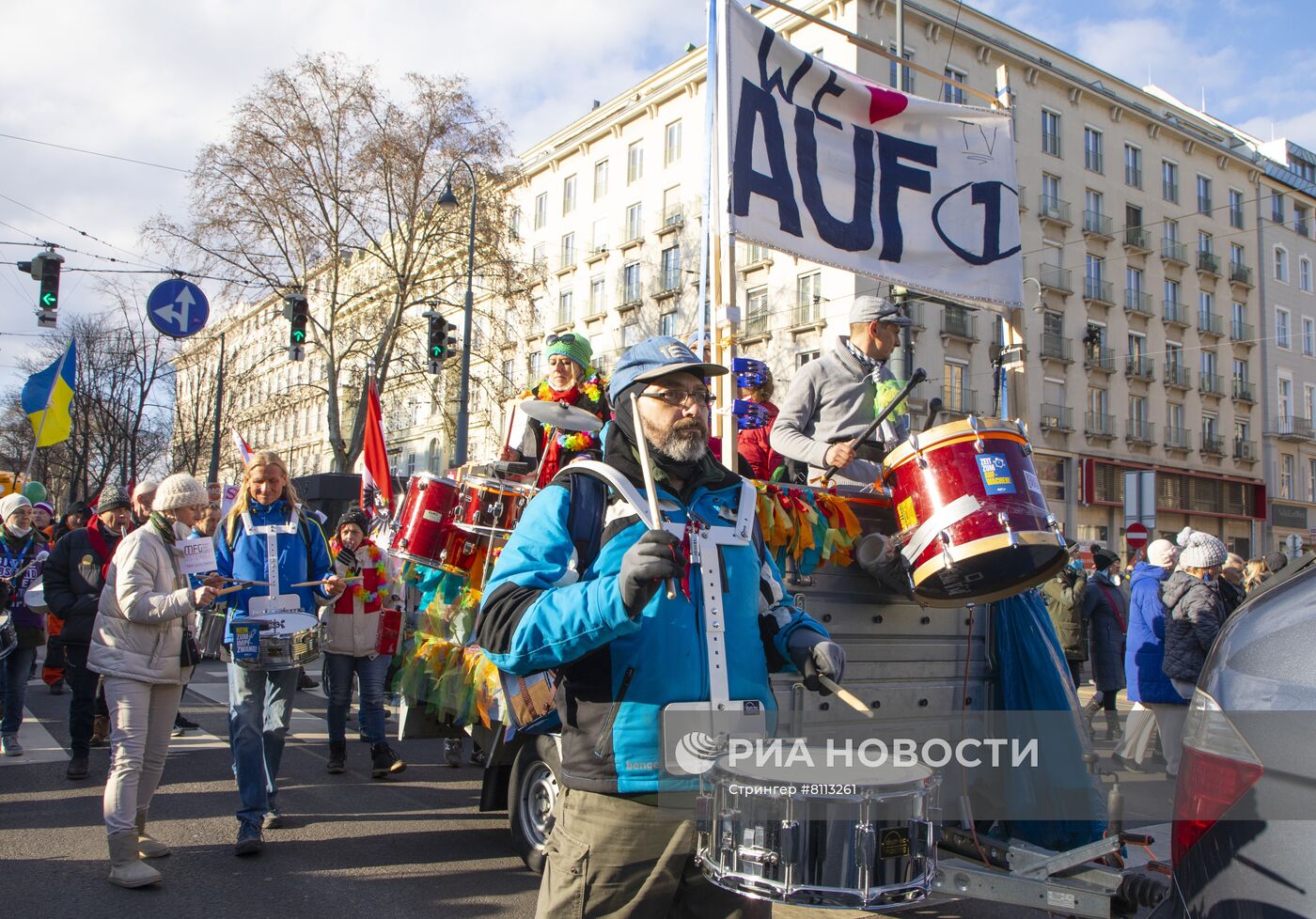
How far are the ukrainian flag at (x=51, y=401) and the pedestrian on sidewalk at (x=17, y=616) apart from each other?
6.71 metres

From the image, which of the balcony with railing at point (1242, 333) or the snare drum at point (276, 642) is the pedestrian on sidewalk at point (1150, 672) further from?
the balcony with railing at point (1242, 333)

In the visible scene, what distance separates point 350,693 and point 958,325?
99.8 feet

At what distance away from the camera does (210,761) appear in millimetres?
7801

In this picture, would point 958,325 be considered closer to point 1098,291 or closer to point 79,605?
point 1098,291

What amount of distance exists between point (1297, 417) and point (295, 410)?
4267 centimetres

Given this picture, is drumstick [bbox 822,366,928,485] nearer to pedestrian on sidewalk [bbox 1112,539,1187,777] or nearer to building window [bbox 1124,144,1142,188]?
Answer: pedestrian on sidewalk [bbox 1112,539,1187,777]

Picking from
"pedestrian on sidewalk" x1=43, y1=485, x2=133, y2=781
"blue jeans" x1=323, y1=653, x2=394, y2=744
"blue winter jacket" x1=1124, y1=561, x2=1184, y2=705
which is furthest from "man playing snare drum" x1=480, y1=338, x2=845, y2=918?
"blue winter jacket" x1=1124, y1=561, x2=1184, y2=705

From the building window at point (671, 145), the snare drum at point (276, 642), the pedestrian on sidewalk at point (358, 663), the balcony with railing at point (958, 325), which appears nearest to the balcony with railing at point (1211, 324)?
the balcony with railing at point (958, 325)

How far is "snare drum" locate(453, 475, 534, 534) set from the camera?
5.55 m

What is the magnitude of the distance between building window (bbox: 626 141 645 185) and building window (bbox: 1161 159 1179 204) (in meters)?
21.1

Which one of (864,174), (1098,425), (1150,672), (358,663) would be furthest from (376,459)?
(1098,425)

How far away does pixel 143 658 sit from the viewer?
5145mm

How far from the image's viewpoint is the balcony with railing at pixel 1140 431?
40.5 metres

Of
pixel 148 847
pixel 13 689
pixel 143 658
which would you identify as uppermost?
pixel 143 658
